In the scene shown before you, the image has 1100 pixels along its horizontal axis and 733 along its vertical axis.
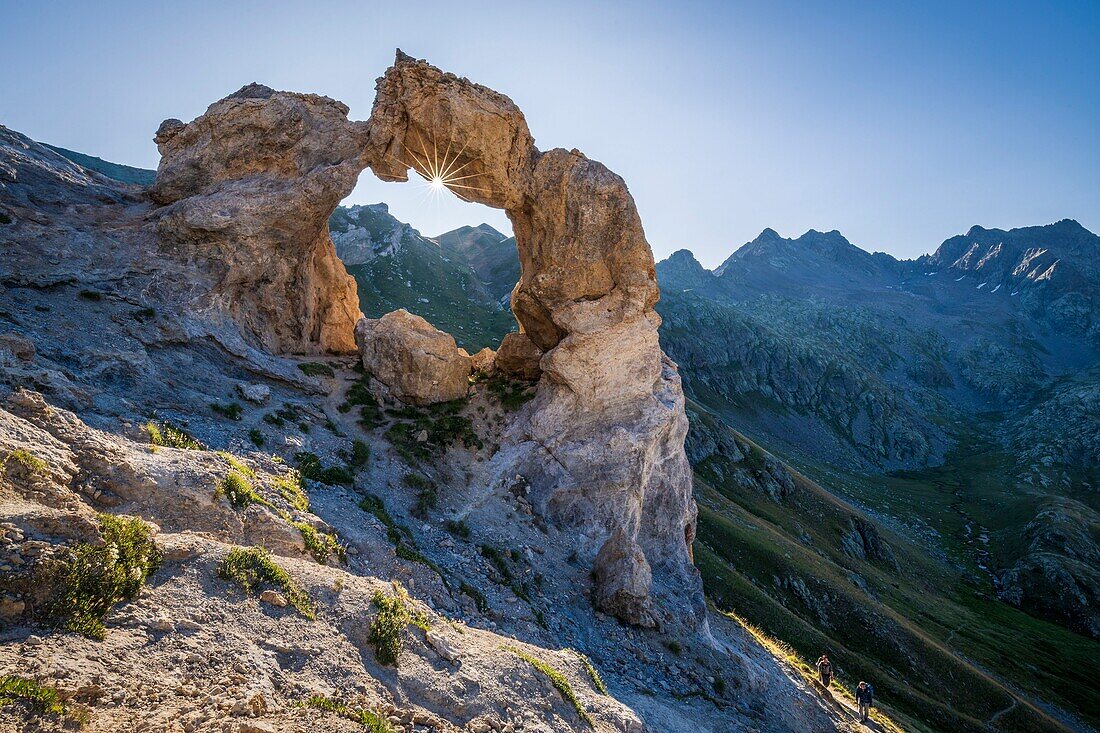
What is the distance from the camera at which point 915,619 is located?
73.9 m

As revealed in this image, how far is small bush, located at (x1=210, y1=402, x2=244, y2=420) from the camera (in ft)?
79.5

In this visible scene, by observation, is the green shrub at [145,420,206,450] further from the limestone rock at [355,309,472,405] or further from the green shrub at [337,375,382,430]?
the limestone rock at [355,309,472,405]

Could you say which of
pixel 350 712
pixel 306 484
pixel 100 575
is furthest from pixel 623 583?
pixel 100 575

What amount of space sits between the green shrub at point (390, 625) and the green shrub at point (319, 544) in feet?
9.87

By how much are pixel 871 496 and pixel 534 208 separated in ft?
482

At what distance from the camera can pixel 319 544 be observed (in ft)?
57.2

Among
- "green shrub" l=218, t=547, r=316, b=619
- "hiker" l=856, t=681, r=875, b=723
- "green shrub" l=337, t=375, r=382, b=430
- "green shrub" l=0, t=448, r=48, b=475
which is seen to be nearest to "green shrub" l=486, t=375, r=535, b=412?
"green shrub" l=337, t=375, r=382, b=430

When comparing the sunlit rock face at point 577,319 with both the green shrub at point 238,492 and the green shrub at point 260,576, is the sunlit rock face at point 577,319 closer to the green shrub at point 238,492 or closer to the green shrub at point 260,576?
the green shrub at point 238,492

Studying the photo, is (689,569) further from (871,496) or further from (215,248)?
(871,496)

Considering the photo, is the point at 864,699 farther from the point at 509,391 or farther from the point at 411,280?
the point at 411,280

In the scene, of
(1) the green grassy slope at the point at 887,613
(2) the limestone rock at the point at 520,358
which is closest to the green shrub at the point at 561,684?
(2) the limestone rock at the point at 520,358

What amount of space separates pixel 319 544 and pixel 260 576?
14.2 ft

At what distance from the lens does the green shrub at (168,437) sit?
60.1ft

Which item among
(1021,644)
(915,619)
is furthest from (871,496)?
(915,619)
